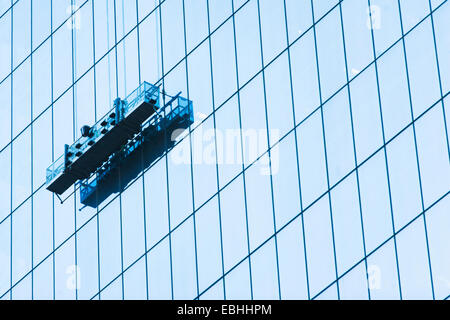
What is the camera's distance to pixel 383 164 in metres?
41.1

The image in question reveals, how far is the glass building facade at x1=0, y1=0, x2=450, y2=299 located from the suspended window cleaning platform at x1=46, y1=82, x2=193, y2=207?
66cm

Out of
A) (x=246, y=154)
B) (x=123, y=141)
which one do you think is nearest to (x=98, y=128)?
(x=123, y=141)

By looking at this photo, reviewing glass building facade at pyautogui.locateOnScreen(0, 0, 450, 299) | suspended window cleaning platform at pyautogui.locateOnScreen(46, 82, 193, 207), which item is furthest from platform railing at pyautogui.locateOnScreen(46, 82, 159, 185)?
glass building facade at pyautogui.locateOnScreen(0, 0, 450, 299)

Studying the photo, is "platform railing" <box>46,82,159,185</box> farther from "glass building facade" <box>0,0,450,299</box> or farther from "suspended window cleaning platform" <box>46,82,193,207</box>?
"glass building facade" <box>0,0,450,299</box>

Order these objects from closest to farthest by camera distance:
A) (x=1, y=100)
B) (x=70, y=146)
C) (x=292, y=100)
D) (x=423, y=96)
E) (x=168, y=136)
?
(x=423, y=96)
(x=292, y=100)
(x=168, y=136)
(x=70, y=146)
(x=1, y=100)

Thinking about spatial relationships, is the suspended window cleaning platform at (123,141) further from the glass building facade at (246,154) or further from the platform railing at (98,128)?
the glass building facade at (246,154)

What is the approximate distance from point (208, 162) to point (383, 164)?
29.3 ft

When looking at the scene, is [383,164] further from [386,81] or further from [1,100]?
[1,100]

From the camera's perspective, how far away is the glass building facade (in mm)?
40438

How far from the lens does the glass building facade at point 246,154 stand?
40.4 m

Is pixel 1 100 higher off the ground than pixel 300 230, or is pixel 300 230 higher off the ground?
pixel 1 100

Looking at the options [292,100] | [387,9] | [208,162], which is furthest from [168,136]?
[387,9]

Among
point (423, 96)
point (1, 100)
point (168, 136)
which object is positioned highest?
point (1, 100)

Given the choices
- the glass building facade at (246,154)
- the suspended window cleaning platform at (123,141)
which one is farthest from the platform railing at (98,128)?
the glass building facade at (246,154)
